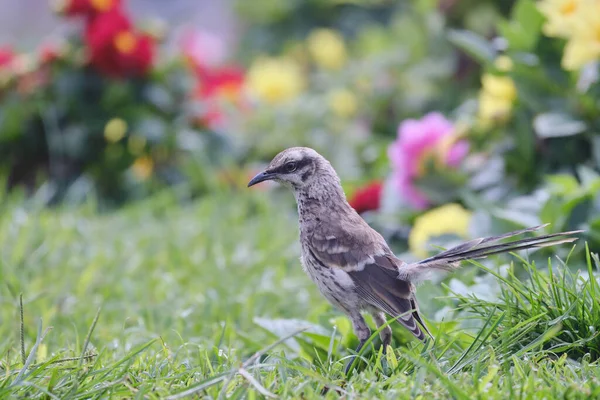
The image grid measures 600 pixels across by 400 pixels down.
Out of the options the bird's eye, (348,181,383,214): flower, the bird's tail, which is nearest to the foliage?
(348,181,383,214): flower

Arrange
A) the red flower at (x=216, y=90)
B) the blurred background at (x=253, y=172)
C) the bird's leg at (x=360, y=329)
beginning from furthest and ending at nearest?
the red flower at (x=216, y=90) → the blurred background at (x=253, y=172) → the bird's leg at (x=360, y=329)

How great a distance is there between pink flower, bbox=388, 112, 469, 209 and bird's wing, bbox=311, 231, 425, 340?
1683 millimetres

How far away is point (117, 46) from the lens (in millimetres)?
5980

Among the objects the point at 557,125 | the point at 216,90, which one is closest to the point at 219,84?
the point at 216,90

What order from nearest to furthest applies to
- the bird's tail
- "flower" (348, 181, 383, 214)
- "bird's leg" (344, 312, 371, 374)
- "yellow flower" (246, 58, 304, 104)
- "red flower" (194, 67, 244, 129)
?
1. the bird's tail
2. "bird's leg" (344, 312, 371, 374)
3. "flower" (348, 181, 383, 214)
4. "red flower" (194, 67, 244, 129)
5. "yellow flower" (246, 58, 304, 104)

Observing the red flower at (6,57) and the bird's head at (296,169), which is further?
the red flower at (6,57)

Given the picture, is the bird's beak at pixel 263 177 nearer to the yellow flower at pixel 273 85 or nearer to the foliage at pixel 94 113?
the foliage at pixel 94 113

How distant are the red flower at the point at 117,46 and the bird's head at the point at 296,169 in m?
3.29

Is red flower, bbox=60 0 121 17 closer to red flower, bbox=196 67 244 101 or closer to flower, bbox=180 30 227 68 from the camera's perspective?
flower, bbox=180 30 227 68

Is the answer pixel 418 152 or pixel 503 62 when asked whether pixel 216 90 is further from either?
pixel 503 62

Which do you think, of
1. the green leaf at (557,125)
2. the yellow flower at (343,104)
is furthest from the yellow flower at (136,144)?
the green leaf at (557,125)

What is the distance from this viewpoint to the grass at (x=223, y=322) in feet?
7.62

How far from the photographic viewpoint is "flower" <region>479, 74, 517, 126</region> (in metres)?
4.58

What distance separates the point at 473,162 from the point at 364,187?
33.0 inches
